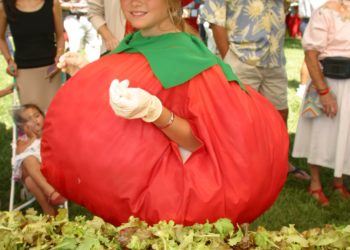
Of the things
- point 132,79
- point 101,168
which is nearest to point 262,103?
point 132,79

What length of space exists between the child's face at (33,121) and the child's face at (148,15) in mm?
2315

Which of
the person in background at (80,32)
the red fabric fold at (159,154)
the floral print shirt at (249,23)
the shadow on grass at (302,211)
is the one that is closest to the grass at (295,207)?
the shadow on grass at (302,211)

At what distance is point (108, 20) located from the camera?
4.24 meters

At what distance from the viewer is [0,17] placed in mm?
5043

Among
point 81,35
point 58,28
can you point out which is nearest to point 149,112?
point 58,28

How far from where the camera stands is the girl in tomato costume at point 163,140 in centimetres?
201

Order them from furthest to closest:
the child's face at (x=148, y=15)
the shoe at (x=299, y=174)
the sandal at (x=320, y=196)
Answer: the shoe at (x=299, y=174), the sandal at (x=320, y=196), the child's face at (x=148, y=15)

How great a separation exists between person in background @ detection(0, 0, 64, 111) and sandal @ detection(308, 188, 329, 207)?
229 centimetres

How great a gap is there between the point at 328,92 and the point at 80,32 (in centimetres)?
595

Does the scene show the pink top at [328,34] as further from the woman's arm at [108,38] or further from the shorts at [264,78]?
the woman's arm at [108,38]

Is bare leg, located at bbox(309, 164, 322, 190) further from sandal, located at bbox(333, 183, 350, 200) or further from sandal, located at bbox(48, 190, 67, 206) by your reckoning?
sandal, located at bbox(48, 190, 67, 206)

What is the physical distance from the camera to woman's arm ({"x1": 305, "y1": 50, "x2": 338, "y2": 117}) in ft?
14.4

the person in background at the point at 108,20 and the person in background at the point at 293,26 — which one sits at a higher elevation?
the person in background at the point at 108,20

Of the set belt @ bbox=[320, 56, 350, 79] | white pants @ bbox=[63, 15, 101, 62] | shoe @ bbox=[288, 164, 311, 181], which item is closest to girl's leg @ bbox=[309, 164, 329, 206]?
shoe @ bbox=[288, 164, 311, 181]
